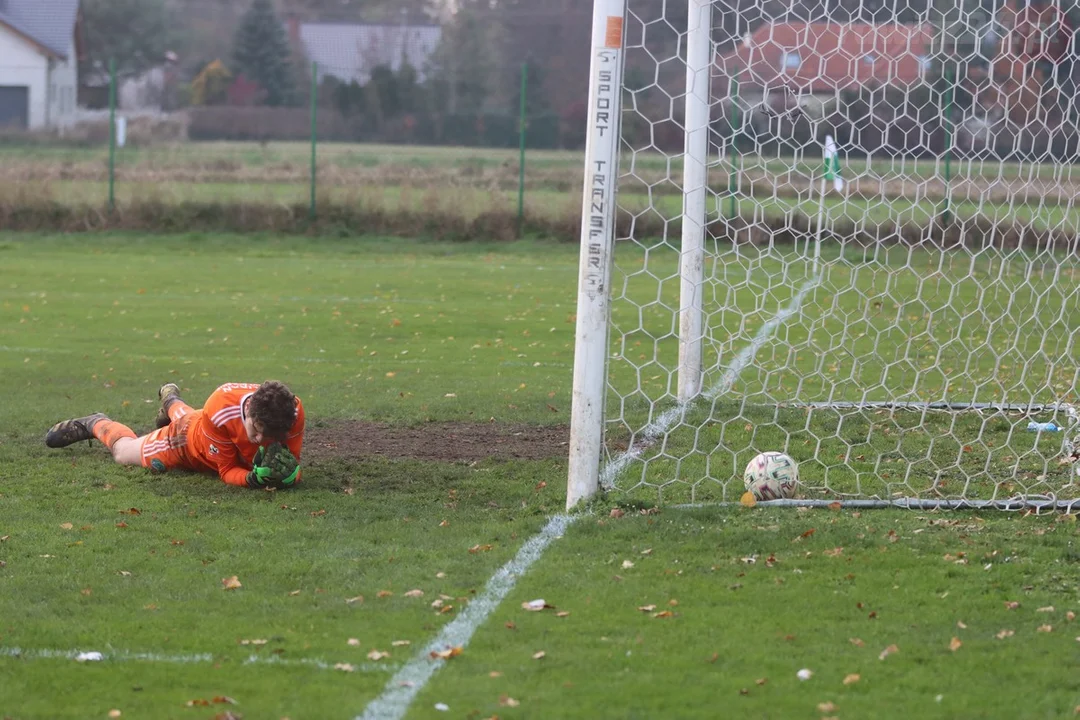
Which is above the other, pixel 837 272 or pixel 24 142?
pixel 24 142

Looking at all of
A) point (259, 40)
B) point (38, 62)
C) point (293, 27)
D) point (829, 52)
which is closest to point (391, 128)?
point (38, 62)

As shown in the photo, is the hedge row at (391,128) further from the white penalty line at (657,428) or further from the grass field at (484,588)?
the grass field at (484,588)

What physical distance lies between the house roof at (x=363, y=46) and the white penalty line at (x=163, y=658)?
75.2 feet

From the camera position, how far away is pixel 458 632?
457 centimetres

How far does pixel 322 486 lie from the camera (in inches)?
268

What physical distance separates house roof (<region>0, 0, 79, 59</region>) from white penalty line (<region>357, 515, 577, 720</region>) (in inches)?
1675

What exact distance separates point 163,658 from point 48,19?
46118mm

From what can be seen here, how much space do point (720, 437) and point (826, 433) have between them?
2.54 ft

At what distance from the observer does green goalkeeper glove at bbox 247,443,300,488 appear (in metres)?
6.52

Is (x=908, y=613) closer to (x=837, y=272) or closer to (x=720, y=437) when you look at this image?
(x=720, y=437)

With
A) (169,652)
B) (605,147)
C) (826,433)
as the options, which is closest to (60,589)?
(169,652)

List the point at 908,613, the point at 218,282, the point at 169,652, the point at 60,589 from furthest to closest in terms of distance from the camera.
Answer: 1. the point at 218,282
2. the point at 60,589
3. the point at 908,613
4. the point at 169,652

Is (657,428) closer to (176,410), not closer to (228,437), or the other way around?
(228,437)

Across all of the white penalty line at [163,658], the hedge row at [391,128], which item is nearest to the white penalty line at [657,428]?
the white penalty line at [163,658]
